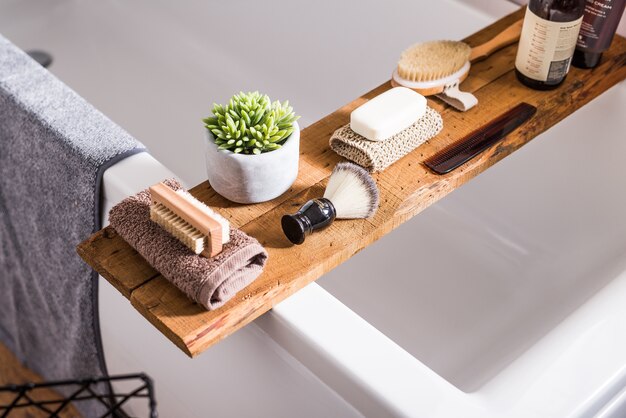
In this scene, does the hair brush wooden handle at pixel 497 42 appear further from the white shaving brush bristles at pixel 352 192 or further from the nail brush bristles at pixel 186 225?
the nail brush bristles at pixel 186 225

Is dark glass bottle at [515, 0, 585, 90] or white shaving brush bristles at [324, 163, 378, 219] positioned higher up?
dark glass bottle at [515, 0, 585, 90]

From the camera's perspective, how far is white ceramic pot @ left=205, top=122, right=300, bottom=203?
108cm

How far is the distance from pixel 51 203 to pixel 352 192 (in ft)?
1.83

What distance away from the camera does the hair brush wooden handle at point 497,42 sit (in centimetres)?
142

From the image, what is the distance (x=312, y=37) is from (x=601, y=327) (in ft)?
4.06

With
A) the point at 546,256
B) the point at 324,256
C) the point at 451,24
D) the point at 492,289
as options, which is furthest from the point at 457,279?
the point at 324,256

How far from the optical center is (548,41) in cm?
130

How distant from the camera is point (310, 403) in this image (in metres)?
1.11

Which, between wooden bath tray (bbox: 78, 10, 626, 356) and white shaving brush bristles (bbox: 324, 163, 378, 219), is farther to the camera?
white shaving brush bristles (bbox: 324, 163, 378, 219)

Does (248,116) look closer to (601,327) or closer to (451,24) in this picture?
(601,327)

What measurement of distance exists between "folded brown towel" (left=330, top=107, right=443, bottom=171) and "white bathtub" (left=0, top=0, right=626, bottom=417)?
209 millimetres

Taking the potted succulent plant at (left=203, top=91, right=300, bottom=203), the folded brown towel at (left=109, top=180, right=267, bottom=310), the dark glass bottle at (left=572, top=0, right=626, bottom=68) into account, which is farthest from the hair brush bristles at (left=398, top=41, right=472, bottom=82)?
the folded brown towel at (left=109, top=180, right=267, bottom=310)

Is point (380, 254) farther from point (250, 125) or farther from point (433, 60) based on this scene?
point (250, 125)

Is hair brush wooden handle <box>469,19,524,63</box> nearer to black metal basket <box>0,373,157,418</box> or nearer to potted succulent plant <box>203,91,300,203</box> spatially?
potted succulent plant <box>203,91,300,203</box>
